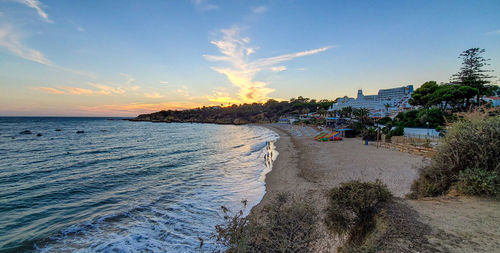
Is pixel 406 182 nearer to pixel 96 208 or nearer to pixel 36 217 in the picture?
pixel 96 208

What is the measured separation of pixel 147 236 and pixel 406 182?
35.0 ft

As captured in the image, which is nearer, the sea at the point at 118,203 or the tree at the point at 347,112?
→ the sea at the point at 118,203

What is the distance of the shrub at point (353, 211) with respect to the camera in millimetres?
4152

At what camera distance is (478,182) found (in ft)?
17.2

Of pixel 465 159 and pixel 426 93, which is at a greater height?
pixel 426 93

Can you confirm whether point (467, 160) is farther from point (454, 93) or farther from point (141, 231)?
point (454, 93)

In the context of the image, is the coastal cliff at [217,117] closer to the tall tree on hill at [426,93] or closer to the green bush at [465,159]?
the tall tree on hill at [426,93]

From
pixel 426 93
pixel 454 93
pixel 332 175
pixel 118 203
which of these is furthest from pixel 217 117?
pixel 118 203

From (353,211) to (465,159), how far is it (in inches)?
173

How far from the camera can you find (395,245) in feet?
11.2

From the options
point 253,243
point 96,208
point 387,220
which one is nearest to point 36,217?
point 96,208

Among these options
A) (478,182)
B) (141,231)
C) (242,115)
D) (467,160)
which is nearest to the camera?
(478,182)

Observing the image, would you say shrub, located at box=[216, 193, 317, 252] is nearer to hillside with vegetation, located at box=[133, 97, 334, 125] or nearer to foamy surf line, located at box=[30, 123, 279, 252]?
foamy surf line, located at box=[30, 123, 279, 252]

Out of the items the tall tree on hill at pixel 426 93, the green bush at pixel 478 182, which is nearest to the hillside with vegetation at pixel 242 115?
the tall tree on hill at pixel 426 93
